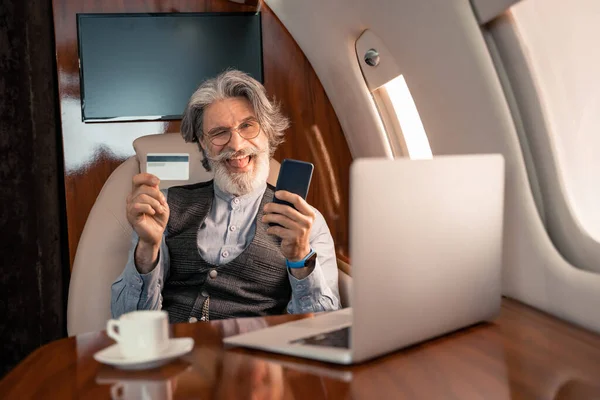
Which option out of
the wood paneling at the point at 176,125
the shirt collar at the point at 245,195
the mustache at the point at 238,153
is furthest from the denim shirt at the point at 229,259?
the wood paneling at the point at 176,125

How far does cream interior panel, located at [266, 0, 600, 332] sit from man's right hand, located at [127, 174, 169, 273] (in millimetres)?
717

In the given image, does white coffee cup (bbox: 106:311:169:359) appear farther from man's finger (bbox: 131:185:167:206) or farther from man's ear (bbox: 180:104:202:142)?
man's ear (bbox: 180:104:202:142)

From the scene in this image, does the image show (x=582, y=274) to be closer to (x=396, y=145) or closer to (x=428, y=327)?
(x=428, y=327)

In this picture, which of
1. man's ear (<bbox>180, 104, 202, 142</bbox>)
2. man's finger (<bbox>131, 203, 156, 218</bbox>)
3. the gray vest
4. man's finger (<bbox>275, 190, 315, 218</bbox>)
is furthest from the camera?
man's ear (<bbox>180, 104, 202, 142</bbox>)

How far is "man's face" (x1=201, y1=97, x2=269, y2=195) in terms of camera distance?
2.04 meters

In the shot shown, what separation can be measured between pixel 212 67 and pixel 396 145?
33.2 inches

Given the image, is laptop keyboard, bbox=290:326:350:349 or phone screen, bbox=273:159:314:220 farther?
phone screen, bbox=273:159:314:220

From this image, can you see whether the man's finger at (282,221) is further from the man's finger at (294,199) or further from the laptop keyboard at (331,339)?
the laptop keyboard at (331,339)

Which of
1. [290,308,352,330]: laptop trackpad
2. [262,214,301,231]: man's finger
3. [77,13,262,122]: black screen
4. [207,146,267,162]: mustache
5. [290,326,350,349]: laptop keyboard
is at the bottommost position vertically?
[290,308,352,330]: laptop trackpad

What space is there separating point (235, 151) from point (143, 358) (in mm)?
1148

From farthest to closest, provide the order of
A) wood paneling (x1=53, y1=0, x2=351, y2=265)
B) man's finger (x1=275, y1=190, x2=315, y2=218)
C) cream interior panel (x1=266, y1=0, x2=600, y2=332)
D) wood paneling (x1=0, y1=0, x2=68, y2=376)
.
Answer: wood paneling (x1=53, y1=0, x2=351, y2=265) → wood paneling (x1=0, y1=0, x2=68, y2=376) → man's finger (x1=275, y1=190, x2=315, y2=218) → cream interior panel (x1=266, y1=0, x2=600, y2=332)

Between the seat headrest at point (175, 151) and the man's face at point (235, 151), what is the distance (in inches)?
3.4

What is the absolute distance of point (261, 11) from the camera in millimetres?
2658

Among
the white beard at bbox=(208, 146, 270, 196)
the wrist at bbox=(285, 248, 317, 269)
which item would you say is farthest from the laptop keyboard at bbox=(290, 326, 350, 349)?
the white beard at bbox=(208, 146, 270, 196)
